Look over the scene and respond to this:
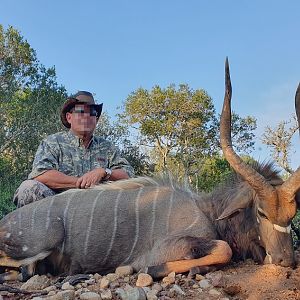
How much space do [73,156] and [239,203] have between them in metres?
1.38

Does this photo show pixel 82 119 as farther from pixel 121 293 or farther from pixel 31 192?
pixel 121 293

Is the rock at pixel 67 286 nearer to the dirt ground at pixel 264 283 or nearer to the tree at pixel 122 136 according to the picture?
the dirt ground at pixel 264 283

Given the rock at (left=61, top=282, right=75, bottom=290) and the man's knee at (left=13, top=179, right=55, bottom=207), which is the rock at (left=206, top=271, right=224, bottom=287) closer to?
the rock at (left=61, top=282, right=75, bottom=290)

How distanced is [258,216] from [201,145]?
43.7ft

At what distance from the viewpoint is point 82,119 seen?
3.80 meters

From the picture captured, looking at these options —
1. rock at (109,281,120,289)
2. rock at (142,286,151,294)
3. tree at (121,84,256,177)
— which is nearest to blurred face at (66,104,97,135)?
rock at (109,281,120,289)

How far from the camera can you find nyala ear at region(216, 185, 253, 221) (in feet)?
9.40

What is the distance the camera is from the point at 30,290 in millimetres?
2369

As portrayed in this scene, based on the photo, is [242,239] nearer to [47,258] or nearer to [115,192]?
[115,192]

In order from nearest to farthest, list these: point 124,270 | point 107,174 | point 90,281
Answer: point 90,281, point 124,270, point 107,174

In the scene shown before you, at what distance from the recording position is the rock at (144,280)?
2.38 meters

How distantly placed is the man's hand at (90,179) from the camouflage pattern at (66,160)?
0.73 ft

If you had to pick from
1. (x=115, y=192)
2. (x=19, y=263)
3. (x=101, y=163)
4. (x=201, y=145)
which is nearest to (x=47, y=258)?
(x=19, y=263)

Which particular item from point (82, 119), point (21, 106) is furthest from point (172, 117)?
point (82, 119)
